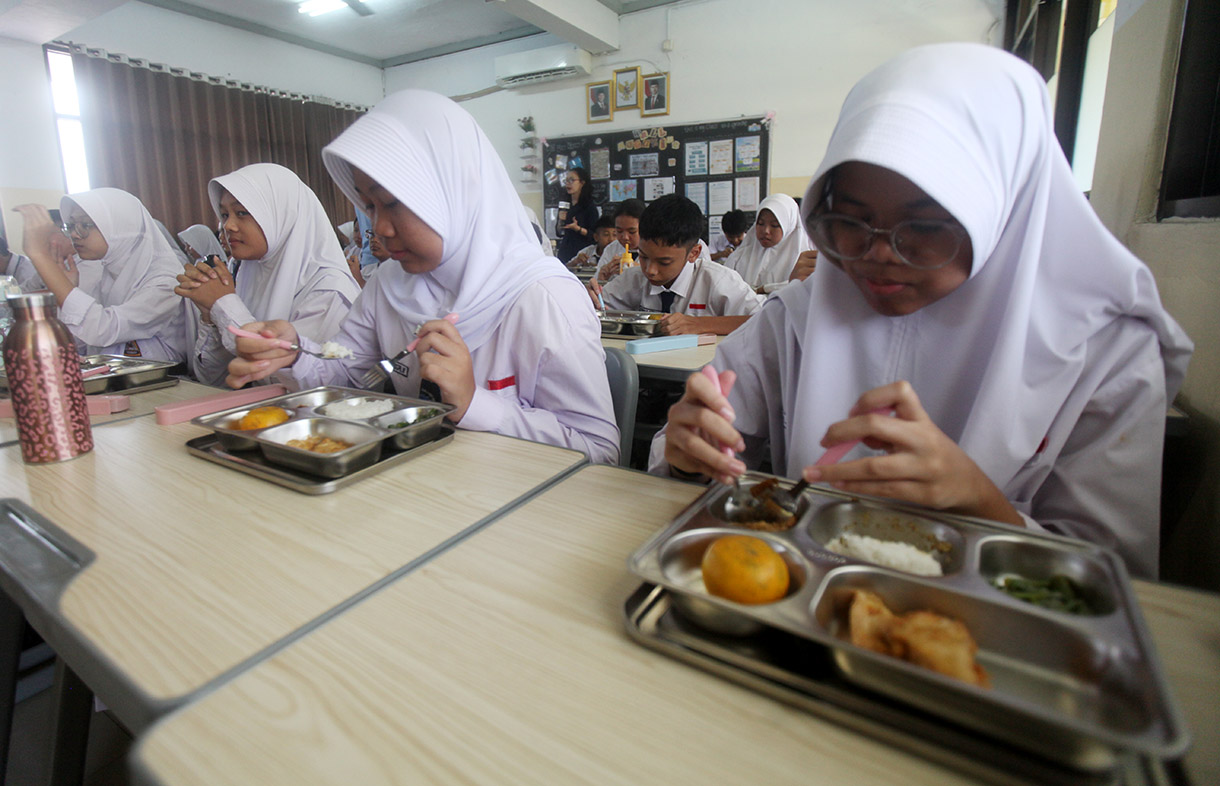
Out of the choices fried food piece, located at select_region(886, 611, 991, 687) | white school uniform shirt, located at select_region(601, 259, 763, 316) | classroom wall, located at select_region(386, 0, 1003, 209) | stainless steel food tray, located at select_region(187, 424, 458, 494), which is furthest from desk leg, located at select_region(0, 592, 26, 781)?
classroom wall, located at select_region(386, 0, 1003, 209)

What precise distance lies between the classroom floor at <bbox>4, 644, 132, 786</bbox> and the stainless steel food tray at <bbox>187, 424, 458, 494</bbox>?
0.73 metres

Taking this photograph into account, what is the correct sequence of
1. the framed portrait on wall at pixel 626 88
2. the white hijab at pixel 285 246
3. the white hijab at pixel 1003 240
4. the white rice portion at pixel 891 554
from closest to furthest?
the white rice portion at pixel 891 554
the white hijab at pixel 1003 240
the white hijab at pixel 285 246
the framed portrait on wall at pixel 626 88

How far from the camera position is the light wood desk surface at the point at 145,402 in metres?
1.21

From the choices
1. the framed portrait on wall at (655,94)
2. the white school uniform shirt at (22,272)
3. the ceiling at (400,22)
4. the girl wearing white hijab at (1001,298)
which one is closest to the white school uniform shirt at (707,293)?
the girl wearing white hijab at (1001,298)

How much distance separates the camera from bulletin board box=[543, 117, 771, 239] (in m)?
5.48

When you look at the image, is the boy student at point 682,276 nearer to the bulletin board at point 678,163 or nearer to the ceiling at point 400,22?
the bulletin board at point 678,163

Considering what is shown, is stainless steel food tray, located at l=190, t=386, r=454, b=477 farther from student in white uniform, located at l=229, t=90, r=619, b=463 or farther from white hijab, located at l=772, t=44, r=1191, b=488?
white hijab, located at l=772, t=44, r=1191, b=488

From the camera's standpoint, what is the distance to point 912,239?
0.81 meters

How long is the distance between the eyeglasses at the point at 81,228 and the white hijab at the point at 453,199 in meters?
1.80

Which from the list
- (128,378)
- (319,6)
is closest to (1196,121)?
(128,378)

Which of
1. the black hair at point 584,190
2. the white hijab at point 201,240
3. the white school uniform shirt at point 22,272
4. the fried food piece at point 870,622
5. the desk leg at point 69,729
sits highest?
the black hair at point 584,190

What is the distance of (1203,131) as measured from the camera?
1191mm

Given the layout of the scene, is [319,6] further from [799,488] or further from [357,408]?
[799,488]

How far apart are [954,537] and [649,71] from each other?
6061mm
